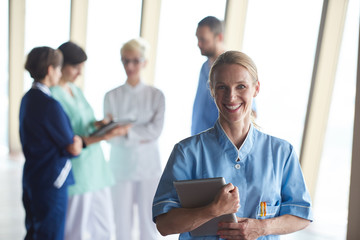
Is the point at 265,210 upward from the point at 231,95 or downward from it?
downward

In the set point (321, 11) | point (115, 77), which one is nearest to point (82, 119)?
point (321, 11)

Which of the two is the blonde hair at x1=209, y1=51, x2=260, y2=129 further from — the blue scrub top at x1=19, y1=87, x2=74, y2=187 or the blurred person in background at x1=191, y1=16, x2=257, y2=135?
the blue scrub top at x1=19, y1=87, x2=74, y2=187

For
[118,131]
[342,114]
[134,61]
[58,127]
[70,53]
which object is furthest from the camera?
[342,114]

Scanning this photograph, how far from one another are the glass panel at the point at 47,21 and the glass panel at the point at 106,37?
1.41 ft

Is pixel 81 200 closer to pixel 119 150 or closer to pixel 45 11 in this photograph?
pixel 119 150

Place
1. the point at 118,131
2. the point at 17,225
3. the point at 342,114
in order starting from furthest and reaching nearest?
the point at 342,114 → the point at 17,225 → the point at 118,131

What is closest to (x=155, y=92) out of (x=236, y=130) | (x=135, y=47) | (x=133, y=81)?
(x=133, y=81)

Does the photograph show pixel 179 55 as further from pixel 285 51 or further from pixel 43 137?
pixel 43 137

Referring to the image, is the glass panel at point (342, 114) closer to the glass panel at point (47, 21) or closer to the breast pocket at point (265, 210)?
the breast pocket at point (265, 210)

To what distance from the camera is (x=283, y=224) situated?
1383 mm

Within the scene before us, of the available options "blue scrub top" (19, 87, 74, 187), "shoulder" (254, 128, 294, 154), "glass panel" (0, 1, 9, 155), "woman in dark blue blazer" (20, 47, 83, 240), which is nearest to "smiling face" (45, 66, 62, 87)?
"woman in dark blue blazer" (20, 47, 83, 240)

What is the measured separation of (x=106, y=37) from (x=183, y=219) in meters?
4.77

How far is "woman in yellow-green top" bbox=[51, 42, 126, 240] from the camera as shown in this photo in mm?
2861

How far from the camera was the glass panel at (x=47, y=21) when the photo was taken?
19.4ft
